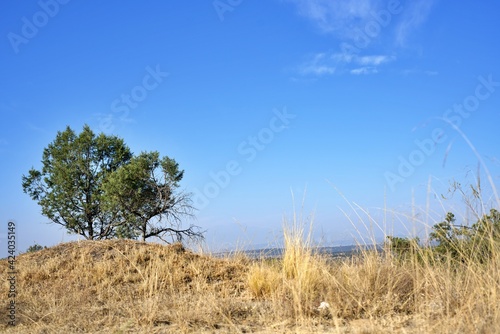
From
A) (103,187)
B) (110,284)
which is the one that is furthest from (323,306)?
A: (103,187)

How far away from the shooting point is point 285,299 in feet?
17.0

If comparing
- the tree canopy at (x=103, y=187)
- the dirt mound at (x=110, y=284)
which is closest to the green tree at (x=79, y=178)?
the tree canopy at (x=103, y=187)

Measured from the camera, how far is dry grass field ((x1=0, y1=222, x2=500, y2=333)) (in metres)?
3.99

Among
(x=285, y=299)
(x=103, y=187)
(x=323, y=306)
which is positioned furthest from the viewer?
(x=103, y=187)

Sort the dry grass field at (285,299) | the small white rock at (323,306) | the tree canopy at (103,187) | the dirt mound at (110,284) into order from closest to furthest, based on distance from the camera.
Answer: the dry grass field at (285,299) < the small white rock at (323,306) < the dirt mound at (110,284) < the tree canopy at (103,187)

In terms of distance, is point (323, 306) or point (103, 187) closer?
point (323, 306)

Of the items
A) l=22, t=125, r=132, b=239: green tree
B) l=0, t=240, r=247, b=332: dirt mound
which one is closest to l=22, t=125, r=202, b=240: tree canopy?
l=22, t=125, r=132, b=239: green tree

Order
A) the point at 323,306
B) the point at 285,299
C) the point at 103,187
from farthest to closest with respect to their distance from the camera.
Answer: the point at 103,187 → the point at 285,299 → the point at 323,306

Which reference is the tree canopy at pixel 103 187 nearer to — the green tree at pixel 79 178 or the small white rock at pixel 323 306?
the green tree at pixel 79 178

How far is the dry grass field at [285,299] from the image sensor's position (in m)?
3.99

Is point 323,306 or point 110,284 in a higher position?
point 110,284

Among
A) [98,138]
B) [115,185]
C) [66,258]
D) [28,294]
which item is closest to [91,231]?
[115,185]

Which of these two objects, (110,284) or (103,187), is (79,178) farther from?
(110,284)

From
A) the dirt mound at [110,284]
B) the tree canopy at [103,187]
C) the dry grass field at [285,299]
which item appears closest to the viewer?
the dry grass field at [285,299]
